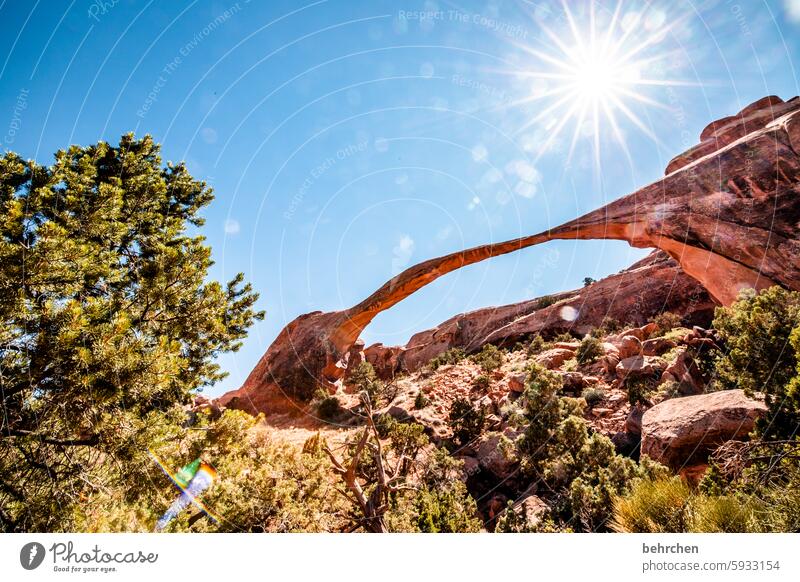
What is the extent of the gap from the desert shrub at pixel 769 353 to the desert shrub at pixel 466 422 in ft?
37.7

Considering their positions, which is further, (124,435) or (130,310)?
(130,310)

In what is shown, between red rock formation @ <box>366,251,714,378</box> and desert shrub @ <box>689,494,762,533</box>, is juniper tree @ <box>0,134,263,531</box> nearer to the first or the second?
desert shrub @ <box>689,494,762,533</box>

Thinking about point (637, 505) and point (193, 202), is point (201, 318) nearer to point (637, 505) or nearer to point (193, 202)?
point (193, 202)

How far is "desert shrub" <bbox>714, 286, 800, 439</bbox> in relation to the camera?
6906mm

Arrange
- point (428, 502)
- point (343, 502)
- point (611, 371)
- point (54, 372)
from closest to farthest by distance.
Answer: point (54, 372)
point (428, 502)
point (343, 502)
point (611, 371)

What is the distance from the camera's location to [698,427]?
955cm

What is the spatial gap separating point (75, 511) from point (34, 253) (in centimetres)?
320

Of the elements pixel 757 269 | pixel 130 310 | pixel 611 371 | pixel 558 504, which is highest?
pixel 130 310

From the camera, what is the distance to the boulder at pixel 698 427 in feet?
29.5

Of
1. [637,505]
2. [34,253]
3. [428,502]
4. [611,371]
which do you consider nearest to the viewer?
[34,253]

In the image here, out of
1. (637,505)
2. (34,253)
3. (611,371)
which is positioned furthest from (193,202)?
(611,371)
